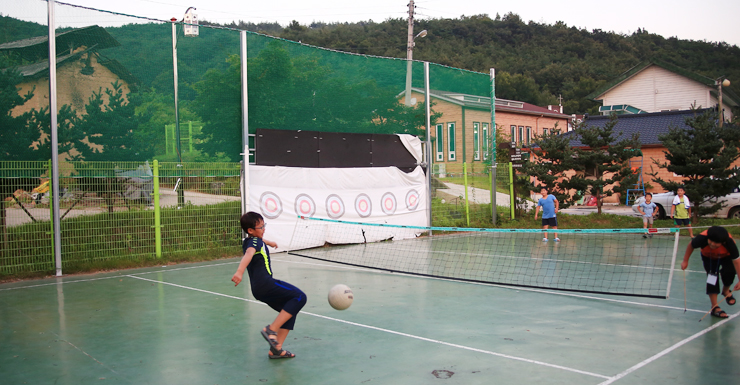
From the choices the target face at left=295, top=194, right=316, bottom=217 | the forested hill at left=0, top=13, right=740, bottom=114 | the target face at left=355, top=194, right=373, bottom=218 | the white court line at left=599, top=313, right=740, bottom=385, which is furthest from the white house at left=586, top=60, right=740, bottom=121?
the white court line at left=599, top=313, right=740, bottom=385

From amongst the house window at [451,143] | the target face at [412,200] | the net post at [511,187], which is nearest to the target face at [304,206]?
the target face at [412,200]

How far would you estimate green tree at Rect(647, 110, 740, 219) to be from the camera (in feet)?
60.8

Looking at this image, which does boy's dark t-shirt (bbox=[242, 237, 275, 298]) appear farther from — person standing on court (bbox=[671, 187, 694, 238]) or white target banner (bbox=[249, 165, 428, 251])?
person standing on court (bbox=[671, 187, 694, 238])

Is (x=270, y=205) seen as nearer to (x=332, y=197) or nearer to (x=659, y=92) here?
(x=332, y=197)

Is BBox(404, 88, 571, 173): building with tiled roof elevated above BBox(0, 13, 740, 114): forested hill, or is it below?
below

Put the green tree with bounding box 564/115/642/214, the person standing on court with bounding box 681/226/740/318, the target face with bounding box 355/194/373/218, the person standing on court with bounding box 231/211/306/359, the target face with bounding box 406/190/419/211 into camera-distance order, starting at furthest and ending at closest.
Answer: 1. the green tree with bounding box 564/115/642/214
2. the target face with bounding box 406/190/419/211
3. the target face with bounding box 355/194/373/218
4. the person standing on court with bounding box 681/226/740/318
5. the person standing on court with bounding box 231/211/306/359

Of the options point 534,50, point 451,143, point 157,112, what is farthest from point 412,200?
point 534,50

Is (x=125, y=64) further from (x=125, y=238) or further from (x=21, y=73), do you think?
(x=125, y=238)

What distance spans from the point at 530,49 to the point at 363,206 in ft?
277

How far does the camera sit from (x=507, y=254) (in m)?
14.0

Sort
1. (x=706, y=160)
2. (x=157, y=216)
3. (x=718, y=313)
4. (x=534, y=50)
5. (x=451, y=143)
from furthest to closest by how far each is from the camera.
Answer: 1. (x=534, y=50)
2. (x=451, y=143)
3. (x=706, y=160)
4. (x=157, y=216)
5. (x=718, y=313)

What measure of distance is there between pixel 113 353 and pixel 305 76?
10673 millimetres

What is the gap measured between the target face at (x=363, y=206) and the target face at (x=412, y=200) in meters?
1.57

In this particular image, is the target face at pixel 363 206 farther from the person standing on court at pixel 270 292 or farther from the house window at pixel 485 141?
the person standing on court at pixel 270 292
